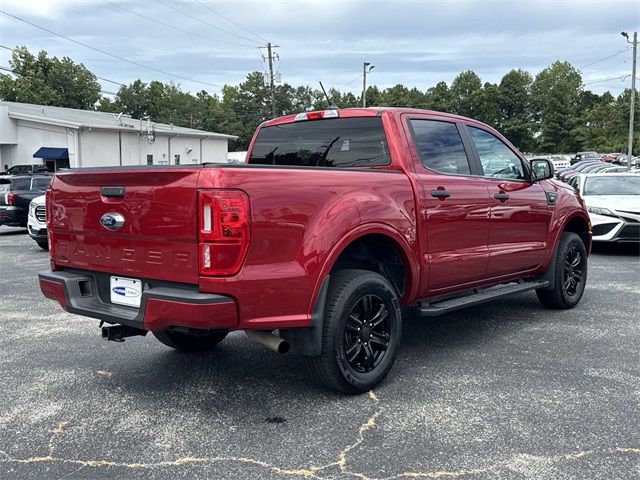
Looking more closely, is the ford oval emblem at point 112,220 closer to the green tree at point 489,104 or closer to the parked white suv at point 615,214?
the parked white suv at point 615,214

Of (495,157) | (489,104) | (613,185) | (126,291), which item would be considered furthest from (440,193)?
(489,104)

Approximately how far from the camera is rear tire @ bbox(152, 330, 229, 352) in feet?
15.5

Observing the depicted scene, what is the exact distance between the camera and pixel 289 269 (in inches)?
137

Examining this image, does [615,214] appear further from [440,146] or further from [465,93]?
[465,93]

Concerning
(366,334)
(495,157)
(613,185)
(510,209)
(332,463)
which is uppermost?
(495,157)

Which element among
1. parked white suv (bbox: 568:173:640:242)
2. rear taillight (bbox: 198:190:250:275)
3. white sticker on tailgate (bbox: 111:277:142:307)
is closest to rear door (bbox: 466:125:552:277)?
rear taillight (bbox: 198:190:250:275)

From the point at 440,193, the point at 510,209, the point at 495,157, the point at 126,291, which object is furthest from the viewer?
the point at 495,157

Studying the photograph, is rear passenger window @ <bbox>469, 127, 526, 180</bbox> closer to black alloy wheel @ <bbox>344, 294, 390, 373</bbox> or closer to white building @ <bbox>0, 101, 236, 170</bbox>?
black alloy wheel @ <bbox>344, 294, 390, 373</bbox>

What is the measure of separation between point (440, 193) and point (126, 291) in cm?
236

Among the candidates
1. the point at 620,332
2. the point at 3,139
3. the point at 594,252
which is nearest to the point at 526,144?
the point at 3,139

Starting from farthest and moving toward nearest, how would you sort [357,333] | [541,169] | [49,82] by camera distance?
[49,82] < [541,169] < [357,333]

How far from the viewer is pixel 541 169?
584 cm

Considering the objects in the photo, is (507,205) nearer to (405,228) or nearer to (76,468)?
(405,228)

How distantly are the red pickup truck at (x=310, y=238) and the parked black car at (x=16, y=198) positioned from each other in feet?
36.9
